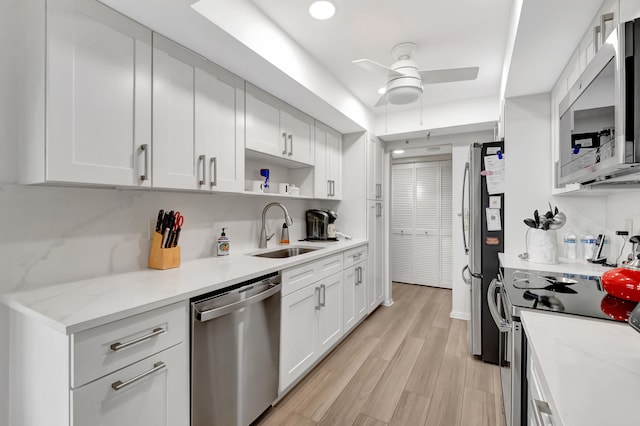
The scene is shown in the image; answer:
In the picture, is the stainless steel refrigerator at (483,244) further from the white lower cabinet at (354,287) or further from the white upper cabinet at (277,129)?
the white upper cabinet at (277,129)

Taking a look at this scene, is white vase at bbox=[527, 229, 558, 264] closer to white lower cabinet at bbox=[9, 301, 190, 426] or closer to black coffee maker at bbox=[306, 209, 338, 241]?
black coffee maker at bbox=[306, 209, 338, 241]

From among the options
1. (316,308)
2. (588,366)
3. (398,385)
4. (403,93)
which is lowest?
(398,385)

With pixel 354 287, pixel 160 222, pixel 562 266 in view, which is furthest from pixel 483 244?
pixel 160 222

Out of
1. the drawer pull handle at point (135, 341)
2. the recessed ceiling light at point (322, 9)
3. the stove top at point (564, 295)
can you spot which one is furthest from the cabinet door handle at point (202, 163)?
the stove top at point (564, 295)

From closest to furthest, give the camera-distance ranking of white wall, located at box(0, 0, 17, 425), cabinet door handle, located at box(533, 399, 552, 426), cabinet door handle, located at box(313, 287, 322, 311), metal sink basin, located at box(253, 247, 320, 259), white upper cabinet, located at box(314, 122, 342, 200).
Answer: cabinet door handle, located at box(533, 399, 552, 426) → white wall, located at box(0, 0, 17, 425) → cabinet door handle, located at box(313, 287, 322, 311) → metal sink basin, located at box(253, 247, 320, 259) → white upper cabinet, located at box(314, 122, 342, 200)

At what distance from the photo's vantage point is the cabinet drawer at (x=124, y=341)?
3.12ft

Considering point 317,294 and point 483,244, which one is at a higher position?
point 483,244

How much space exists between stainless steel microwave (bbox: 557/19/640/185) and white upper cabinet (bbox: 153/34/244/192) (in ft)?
5.86

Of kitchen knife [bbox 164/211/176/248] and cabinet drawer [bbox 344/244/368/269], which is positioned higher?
kitchen knife [bbox 164/211/176/248]

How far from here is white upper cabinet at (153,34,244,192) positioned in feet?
5.11

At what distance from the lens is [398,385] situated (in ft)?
6.98

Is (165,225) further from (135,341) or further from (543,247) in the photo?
(543,247)

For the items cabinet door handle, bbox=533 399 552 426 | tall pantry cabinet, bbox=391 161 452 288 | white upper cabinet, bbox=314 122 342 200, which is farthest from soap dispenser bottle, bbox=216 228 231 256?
tall pantry cabinet, bbox=391 161 452 288

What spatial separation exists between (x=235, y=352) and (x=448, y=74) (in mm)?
2164
